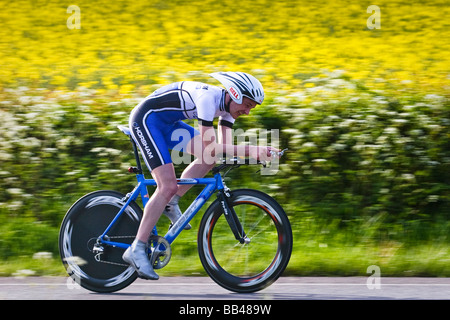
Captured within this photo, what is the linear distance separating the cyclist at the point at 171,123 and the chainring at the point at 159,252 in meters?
0.07

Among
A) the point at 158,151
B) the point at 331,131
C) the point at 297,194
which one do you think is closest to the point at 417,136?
the point at 331,131

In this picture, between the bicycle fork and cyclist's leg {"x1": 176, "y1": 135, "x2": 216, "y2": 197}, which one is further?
cyclist's leg {"x1": 176, "y1": 135, "x2": 216, "y2": 197}

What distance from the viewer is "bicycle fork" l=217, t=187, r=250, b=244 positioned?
5.36m

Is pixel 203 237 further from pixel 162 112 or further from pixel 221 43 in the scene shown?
pixel 221 43

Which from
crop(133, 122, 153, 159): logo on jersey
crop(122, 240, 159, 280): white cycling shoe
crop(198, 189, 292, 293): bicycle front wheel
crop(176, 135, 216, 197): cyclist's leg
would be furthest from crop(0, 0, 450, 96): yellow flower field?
crop(122, 240, 159, 280): white cycling shoe

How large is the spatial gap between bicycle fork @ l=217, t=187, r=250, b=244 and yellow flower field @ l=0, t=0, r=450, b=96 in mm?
2739

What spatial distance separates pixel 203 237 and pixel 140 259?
516 mm

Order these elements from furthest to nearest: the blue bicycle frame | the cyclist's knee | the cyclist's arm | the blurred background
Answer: the blurred background, the blue bicycle frame, the cyclist's knee, the cyclist's arm

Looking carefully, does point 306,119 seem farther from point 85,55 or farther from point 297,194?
point 85,55

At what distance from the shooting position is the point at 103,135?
7102mm

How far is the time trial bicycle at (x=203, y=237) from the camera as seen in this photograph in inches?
209

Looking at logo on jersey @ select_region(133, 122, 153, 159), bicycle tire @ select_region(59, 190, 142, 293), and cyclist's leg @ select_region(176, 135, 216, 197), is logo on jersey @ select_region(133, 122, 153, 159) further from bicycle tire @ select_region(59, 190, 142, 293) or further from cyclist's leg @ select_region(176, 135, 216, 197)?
bicycle tire @ select_region(59, 190, 142, 293)

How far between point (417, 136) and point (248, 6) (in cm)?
850

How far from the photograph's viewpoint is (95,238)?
5562mm
